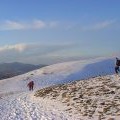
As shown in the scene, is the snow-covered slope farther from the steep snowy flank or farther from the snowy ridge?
the steep snowy flank

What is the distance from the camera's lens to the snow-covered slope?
74.6 metres

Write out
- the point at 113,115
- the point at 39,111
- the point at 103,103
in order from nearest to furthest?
the point at 113,115, the point at 103,103, the point at 39,111

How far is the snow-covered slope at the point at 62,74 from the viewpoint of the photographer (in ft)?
245

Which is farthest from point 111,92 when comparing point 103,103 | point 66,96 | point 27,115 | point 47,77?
point 47,77

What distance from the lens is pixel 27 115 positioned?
3203 centimetres

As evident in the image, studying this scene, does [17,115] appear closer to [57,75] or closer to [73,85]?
[73,85]

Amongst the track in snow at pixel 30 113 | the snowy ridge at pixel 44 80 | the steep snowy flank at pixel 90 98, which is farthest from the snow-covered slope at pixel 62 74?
the track in snow at pixel 30 113

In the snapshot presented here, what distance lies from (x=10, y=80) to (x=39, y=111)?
4795 centimetres

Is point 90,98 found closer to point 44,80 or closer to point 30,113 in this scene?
point 30,113

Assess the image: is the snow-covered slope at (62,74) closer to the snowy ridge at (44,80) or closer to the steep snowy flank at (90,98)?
the snowy ridge at (44,80)

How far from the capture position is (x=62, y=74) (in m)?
80.5

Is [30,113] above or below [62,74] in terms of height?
below

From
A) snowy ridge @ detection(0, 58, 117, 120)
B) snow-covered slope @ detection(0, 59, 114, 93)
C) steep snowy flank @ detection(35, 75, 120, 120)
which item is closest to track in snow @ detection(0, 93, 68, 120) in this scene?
snowy ridge @ detection(0, 58, 117, 120)

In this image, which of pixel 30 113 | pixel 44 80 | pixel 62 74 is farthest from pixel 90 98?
pixel 62 74
